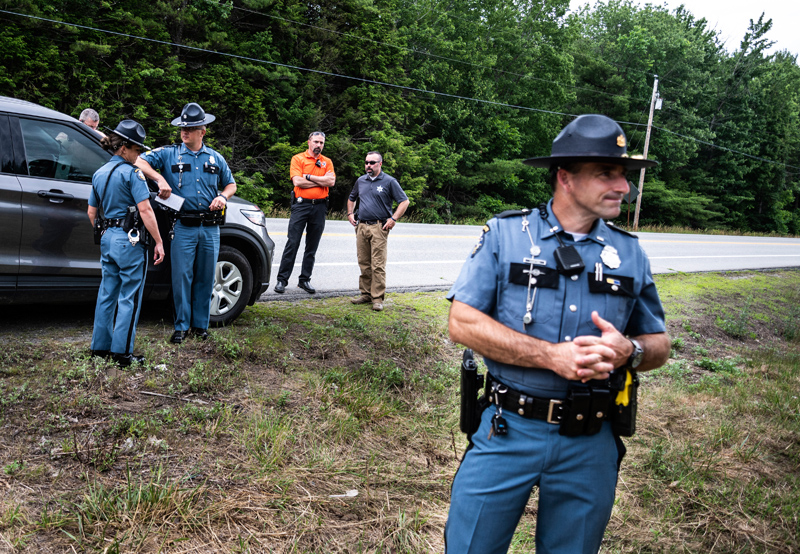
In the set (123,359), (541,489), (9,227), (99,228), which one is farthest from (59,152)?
(541,489)

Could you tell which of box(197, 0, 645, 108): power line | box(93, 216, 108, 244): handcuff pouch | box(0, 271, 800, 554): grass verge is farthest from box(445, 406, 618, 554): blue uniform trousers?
box(197, 0, 645, 108): power line

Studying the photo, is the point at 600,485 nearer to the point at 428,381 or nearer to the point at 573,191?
the point at 573,191

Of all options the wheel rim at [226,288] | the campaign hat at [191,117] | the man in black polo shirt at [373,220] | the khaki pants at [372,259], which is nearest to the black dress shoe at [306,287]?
the man in black polo shirt at [373,220]

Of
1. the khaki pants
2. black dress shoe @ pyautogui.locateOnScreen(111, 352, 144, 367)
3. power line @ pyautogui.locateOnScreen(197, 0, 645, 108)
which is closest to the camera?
black dress shoe @ pyautogui.locateOnScreen(111, 352, 144, 367)

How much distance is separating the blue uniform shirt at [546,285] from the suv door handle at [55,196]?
4032mm

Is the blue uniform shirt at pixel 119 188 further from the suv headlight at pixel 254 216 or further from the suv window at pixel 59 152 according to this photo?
the suv headlight at pixel 254 216

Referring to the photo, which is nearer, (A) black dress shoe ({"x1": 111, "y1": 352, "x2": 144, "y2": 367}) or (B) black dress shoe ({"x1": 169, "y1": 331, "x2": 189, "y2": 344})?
(A) black dress shoe ({"x1": 111, "y1": 352, "x2": 144, "y2": 367})

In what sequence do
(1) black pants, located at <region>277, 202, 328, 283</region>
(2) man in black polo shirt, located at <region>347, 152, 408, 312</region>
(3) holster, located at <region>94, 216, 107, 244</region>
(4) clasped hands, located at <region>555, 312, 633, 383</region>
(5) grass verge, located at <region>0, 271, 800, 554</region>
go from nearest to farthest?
(4) clasped hands, located at <region>555, 312, 633, 383</region>
(5) grass verge, located at <region>0, 271, 800, 554</region>
(3) holster, located at <region>94, 216, 107, 244</region>
(2) man in black polo shirt, located at <region>347, 152, 408, 312</region>
(1) black pants, located at <region>277, 202, 328, 283</region>

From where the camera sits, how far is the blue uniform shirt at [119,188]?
4.47 metres

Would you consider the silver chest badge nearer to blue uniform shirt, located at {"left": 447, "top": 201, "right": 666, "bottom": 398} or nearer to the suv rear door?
blue uniform shirt, located at {"left": 447, "top": 201, "right": 666, "bottom": 398}

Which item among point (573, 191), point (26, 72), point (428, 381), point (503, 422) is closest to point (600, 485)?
point (503, 422)

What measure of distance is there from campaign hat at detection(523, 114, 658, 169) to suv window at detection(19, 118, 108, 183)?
434 cm

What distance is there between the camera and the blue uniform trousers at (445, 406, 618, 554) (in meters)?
1.98

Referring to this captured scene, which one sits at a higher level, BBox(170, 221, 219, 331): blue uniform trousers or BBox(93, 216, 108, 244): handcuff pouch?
BBox(93, 216, 108, 244): handcuff pouch
